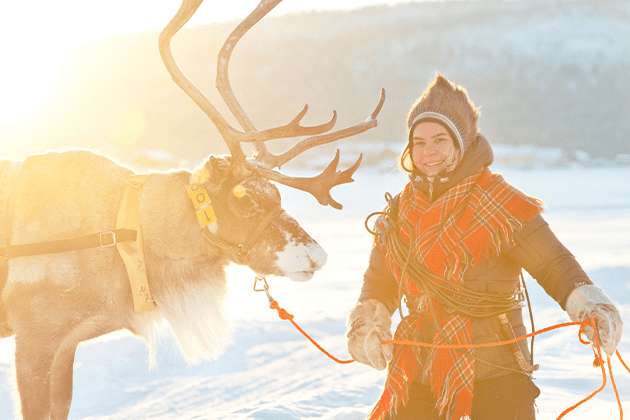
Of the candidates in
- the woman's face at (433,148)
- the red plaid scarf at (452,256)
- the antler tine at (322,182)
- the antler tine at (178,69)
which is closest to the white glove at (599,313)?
the red plaid scarf at (452,256)

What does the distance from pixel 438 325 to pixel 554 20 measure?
50.3 meters

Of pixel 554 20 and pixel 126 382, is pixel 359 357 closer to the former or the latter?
pixel 126 382

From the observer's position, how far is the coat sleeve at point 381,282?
2309 mm

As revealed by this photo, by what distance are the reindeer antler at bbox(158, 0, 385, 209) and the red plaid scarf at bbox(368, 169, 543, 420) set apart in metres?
0.68

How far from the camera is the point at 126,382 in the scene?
390cm

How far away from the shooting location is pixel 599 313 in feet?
5.72

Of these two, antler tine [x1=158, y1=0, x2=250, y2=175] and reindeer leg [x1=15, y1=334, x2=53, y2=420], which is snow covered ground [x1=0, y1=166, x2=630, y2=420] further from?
antler tine [x1=158, y1=0, x2=250, y2=175]

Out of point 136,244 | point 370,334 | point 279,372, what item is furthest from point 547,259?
point 279,372

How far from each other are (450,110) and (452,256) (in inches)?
22.0

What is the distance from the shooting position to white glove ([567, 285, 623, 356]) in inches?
68.1

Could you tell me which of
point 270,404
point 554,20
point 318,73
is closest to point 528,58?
point 554,20

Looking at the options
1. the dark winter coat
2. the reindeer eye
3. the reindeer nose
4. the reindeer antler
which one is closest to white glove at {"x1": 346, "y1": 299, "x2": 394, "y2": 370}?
the dark winter coat

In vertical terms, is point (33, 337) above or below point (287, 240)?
below

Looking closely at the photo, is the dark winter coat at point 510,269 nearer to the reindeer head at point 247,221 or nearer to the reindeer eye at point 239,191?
the reindeer head at point 247,221
